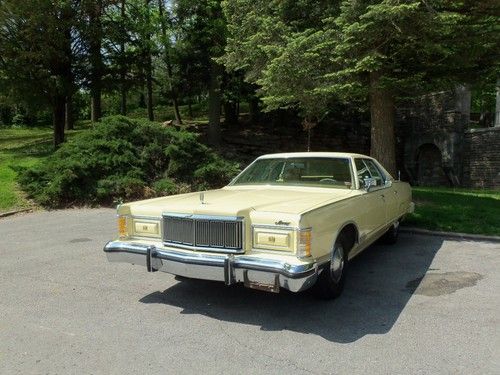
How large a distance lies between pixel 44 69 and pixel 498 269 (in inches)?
690

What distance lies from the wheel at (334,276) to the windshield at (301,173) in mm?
1071

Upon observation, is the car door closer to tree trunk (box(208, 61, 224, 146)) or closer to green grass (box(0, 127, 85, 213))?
green grass (box(0, 127, 85, 213))

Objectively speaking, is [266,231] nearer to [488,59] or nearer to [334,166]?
[334,166]

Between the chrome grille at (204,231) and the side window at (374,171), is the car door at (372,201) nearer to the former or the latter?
the side window at (374,171)

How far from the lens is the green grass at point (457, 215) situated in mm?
9016

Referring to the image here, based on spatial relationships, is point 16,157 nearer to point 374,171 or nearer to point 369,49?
point 369,49

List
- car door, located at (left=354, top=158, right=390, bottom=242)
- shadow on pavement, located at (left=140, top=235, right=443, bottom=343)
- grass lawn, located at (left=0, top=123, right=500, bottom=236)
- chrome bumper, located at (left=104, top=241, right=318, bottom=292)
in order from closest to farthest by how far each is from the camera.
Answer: chrome bumper, located at (left=104, top=241, right=318, bottom=292) < shadow on pavement, located at (left=140, top=235, right=443, bottom=343) < car door, located at (left=354, top=158, right=390, bottom=242) < grass lawn, located at (left=0, top=123, right=500, bottom=236)

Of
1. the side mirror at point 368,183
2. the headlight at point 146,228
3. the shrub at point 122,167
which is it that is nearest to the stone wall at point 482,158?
the shrub at point 122,167

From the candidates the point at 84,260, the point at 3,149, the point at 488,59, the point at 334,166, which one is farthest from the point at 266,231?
the point at 3,149

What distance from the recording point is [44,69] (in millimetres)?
18656

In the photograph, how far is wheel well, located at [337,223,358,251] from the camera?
208 inches

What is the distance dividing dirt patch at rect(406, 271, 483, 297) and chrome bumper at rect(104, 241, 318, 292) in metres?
1.82

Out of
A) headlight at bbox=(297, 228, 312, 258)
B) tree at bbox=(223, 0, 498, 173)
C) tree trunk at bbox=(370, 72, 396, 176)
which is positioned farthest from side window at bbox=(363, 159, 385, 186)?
tree trunk at bbox=(370, 72, 396, 176)

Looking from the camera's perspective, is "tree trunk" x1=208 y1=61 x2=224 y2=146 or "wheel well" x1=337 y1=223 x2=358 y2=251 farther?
"tree trunk" x1=208 y1=61 x2=224 y2=146
